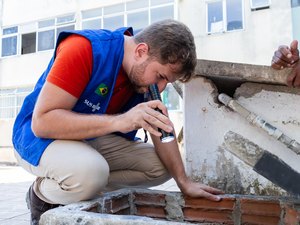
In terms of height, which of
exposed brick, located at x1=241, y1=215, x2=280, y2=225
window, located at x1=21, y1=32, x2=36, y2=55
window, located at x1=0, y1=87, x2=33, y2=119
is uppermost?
window, located at x1=21, y1=32, x2=36, y2=55

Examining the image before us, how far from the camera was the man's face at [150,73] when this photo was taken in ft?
5.38

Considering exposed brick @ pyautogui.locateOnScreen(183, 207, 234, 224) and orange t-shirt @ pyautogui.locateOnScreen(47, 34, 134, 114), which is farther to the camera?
exposed brick @ pyautogui.locateOnScreen(183, 207, 234, 224)

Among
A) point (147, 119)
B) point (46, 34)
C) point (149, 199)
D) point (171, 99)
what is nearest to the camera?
point (147, 119)

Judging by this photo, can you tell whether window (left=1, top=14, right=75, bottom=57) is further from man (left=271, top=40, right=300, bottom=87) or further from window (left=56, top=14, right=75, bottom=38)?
man (left=271, top=40, right=300, bottom=87)

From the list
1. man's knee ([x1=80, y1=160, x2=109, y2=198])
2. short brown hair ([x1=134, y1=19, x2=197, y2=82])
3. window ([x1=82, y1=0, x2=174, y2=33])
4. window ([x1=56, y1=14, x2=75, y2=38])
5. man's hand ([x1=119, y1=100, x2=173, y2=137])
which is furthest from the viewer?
window ([x1=56, y1=14, x2=75, y2=38])

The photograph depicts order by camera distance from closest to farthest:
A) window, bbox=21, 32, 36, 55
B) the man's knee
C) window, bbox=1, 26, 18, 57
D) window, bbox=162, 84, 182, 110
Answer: the man's knee → window, bbox=162, 84, 182, 110 → window, bbox=21, 32, 36, 55 → window, bbox=1, 26, 18, 57

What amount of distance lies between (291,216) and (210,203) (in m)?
0.39

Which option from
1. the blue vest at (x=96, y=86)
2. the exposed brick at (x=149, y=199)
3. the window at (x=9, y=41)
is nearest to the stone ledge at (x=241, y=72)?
the blue vest at (x=96, y=86)

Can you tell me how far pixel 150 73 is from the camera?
1653 mm

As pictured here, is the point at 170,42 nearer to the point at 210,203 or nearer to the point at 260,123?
the point at 260,123

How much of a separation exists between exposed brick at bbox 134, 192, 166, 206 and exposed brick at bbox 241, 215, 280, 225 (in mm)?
425

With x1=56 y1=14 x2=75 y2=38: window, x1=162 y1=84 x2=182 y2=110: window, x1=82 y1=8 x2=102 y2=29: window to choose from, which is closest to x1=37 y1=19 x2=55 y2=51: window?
x1=56 y1=14 x2=75 y2=38: window

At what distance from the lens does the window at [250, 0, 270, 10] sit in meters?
7.82

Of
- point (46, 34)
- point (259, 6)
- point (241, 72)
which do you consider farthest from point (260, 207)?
point (46, 34)
